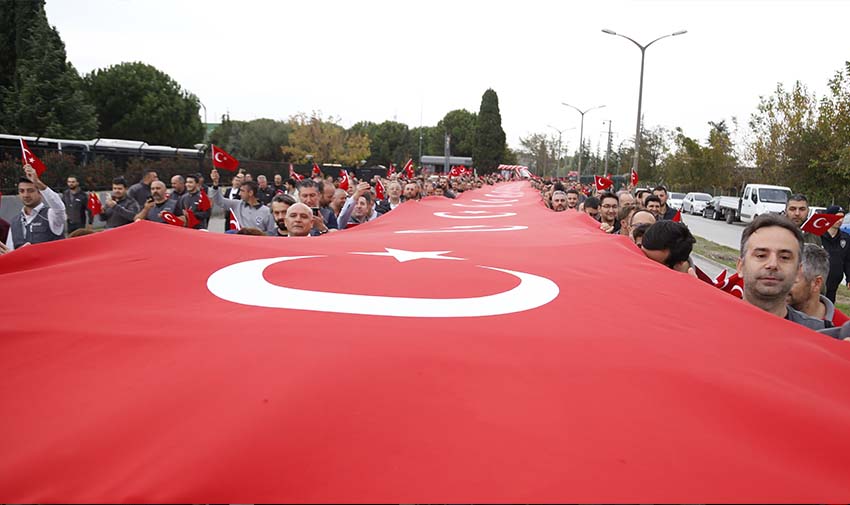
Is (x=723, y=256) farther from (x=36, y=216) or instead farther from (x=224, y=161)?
(x=36, y=216)

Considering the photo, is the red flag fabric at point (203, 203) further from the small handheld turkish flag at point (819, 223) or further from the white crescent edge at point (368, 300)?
the small handheld turkish flag at point (819, 223)

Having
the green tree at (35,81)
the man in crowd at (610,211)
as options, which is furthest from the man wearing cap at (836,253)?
the green tree at (35,81)

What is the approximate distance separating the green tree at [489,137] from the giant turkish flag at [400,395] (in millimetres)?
105608

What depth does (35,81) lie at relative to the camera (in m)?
36.2

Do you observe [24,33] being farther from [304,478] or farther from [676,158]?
[676,158]

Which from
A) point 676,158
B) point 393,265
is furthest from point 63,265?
point 676,158

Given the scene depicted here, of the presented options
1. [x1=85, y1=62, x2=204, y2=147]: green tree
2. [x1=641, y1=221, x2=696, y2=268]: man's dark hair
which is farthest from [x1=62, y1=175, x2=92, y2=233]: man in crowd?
[x1=85, y1=62, x2=204, y2=147]: green tree

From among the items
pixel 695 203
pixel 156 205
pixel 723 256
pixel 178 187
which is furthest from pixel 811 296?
pixel 695 203

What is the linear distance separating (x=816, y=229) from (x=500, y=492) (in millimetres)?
8166

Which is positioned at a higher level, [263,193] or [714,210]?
[263,193]

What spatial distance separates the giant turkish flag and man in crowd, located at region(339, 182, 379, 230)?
233 inches

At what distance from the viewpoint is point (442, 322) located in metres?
2.39

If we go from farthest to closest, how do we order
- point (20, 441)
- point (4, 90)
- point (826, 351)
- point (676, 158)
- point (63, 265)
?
point (676, 158), point (4, 90), point (63, 265), point (826, 351), point (20, 441)

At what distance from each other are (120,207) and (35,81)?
34.5 metres
